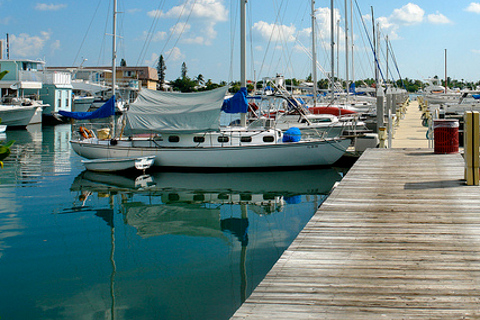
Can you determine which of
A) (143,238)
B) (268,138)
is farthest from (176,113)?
(143,238)

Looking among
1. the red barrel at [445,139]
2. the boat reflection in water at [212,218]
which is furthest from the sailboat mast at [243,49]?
the red barrel at [445,139]

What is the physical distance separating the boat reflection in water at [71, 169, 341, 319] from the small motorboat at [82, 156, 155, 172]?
420 mm

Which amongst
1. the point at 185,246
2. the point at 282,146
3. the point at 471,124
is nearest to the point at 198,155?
the point at 282,146

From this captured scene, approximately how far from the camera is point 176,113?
2258 centimetres

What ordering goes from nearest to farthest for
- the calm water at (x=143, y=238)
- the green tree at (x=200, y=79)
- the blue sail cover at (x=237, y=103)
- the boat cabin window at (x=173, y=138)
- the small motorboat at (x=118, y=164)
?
the calm water at (x=143, y=238) → the small motorboat at (x=118, y=164) → the blue sail cover at (x=237, y=103) → the boat cabin window at (x=173, y=138) → the green tree at (x=200, y=79)

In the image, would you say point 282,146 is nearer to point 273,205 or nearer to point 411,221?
point 273,205

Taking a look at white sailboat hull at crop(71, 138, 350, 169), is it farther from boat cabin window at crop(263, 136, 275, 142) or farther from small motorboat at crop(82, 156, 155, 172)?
small motorboat at crop(82, 156, 155, 172)

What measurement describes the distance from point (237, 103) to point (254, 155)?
2.69m

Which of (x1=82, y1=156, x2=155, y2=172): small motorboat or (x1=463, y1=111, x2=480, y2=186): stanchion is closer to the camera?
(x1=463, y1=111, x2=480, y2=186): stanchion

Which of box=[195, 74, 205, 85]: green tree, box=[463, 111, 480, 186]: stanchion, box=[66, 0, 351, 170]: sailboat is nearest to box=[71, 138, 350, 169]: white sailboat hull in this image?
box=[66, 0, 351, 170]: sailboat

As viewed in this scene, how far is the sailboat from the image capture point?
22.2 meters

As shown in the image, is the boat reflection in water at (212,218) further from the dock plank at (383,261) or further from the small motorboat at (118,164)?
the dock plank at (383,261)

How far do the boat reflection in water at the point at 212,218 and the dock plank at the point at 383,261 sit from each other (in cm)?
232

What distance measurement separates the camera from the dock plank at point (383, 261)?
4516 millimetres
